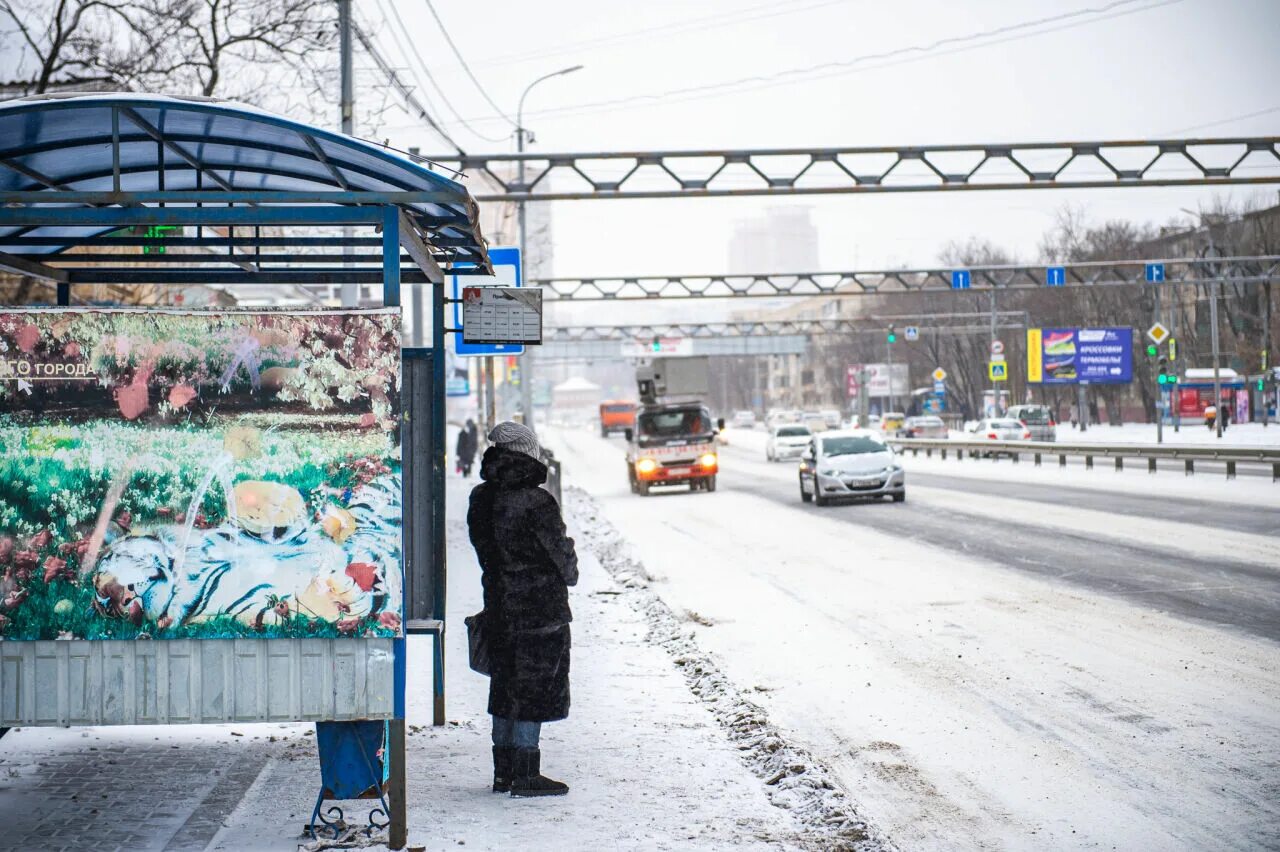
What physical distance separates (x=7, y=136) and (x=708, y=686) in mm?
5645

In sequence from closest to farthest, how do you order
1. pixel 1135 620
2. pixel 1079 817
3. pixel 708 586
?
pixel 1079 817 → pixel 1135 620 → pixel 708 586

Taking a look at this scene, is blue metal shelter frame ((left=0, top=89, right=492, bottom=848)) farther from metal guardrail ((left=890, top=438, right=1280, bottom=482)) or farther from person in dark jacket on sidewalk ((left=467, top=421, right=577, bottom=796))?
metal guardrail ((left=890, top=438, right=1280, bottom=482))

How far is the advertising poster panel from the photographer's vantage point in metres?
6.04

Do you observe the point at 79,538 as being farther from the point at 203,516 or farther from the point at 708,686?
the point at 708,686

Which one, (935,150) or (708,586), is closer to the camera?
(708,586)

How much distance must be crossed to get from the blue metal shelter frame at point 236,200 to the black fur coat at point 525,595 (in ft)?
2.38

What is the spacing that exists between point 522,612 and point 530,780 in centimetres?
81

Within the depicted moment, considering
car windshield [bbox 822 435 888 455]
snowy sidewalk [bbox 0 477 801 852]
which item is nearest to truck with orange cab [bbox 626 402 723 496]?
car windshield [bbox 822 435 888 455]

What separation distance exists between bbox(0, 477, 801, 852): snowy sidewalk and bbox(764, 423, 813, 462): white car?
49402mm

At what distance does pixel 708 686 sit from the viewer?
9789mm

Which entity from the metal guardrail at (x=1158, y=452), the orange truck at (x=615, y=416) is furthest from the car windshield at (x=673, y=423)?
the orange truck at (x=615, y=416)

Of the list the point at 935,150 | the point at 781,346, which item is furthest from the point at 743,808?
the point at 781,346

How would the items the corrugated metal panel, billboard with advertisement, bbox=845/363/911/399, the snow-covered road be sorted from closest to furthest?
the corrugated metal panel → the snow-covered road → billboard with advertisement, bbox=845/363/911/399

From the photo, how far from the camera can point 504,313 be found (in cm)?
843
